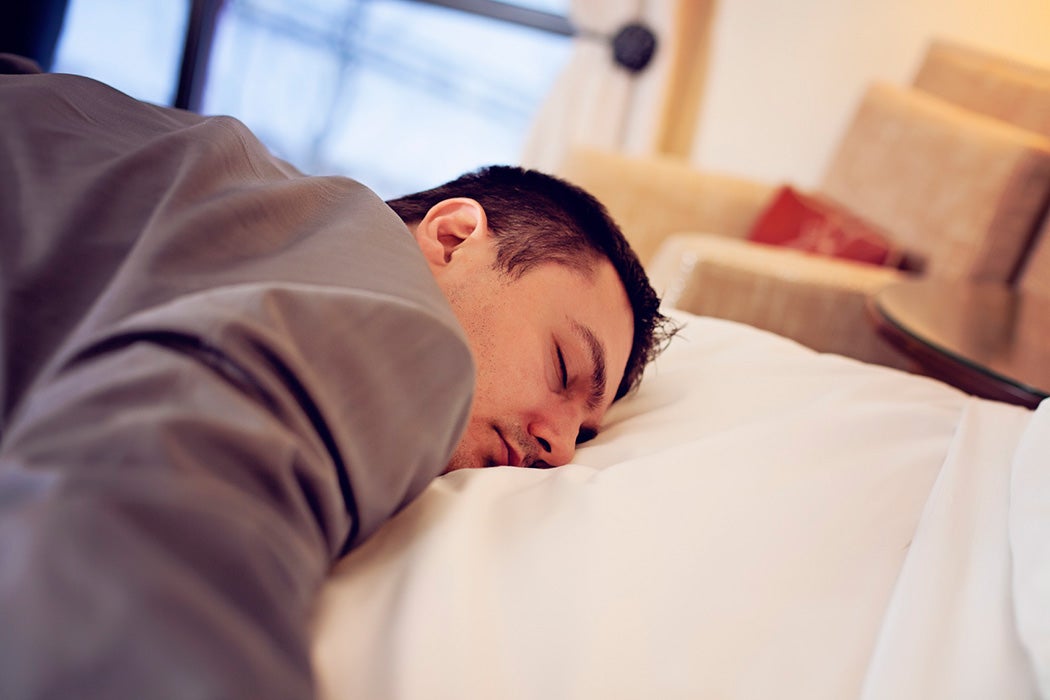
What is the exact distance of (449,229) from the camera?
1.08m

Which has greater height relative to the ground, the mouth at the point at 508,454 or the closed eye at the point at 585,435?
the mouth at the point at 508,454

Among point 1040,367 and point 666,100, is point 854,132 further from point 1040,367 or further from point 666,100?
point 1040,367

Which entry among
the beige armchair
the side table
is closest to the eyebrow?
the side table

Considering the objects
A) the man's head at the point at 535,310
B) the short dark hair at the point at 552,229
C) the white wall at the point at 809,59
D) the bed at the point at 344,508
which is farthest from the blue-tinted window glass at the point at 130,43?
the bed at the point at 344,508

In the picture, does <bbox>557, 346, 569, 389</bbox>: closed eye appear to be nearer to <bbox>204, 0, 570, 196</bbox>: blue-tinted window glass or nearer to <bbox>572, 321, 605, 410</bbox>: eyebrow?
<bbox>572, 321, 605, 410</bbox>: eyebrow

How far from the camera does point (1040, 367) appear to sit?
1.60 meters

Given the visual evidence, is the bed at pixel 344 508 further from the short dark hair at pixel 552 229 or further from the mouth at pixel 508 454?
the short dark hair at pixel 552 229

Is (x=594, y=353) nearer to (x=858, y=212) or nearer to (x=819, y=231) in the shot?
(x=819, y=231)

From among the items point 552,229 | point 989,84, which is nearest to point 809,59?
A: point 989,84

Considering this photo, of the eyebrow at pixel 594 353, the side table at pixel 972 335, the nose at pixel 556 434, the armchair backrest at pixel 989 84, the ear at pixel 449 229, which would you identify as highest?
the armchair backrest at pixel 989 84

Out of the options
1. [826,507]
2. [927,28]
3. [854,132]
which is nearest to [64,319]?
[826,507]

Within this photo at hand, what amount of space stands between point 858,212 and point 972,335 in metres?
1.40

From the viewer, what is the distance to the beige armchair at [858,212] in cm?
223

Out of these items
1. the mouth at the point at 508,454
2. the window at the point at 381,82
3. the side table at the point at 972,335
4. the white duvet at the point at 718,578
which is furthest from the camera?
the window at the point at 381,82
